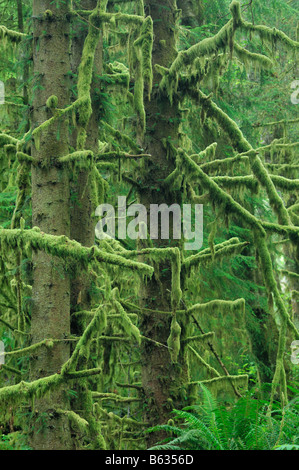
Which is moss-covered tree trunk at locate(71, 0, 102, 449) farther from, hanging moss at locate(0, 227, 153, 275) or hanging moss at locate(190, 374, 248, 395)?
hanging moss at locate(190, 374, 248, 395)

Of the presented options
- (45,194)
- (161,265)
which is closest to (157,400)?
(161,265)

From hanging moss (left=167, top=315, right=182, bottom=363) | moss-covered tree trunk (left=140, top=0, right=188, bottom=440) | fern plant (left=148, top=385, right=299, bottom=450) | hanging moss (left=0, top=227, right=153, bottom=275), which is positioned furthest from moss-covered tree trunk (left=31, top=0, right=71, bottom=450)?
moss-covered tree trunk (left=140, top=0, right=188, bottom=440)

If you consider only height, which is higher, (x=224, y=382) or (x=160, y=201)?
(x=160, y=201)

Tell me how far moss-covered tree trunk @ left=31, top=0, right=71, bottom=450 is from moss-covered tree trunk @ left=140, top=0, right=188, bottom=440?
1902 mm

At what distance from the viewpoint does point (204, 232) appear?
1090 cm

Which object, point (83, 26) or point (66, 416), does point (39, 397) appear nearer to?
point (66, 416)

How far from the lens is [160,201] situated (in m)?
7.35

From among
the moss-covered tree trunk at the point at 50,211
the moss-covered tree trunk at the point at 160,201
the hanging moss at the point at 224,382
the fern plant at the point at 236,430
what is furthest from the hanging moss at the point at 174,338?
the moss-covered tree trunk at the point at 50,211

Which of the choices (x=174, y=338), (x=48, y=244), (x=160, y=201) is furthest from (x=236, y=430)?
(x=160, y=201)

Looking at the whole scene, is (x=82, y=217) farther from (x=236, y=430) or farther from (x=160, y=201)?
(x=236, y=430)

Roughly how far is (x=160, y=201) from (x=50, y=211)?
240cm

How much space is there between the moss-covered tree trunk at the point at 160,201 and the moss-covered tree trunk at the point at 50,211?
6.24 ft

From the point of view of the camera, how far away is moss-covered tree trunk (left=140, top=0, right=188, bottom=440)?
698 centimetres

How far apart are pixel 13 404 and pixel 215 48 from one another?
15.5 feet
